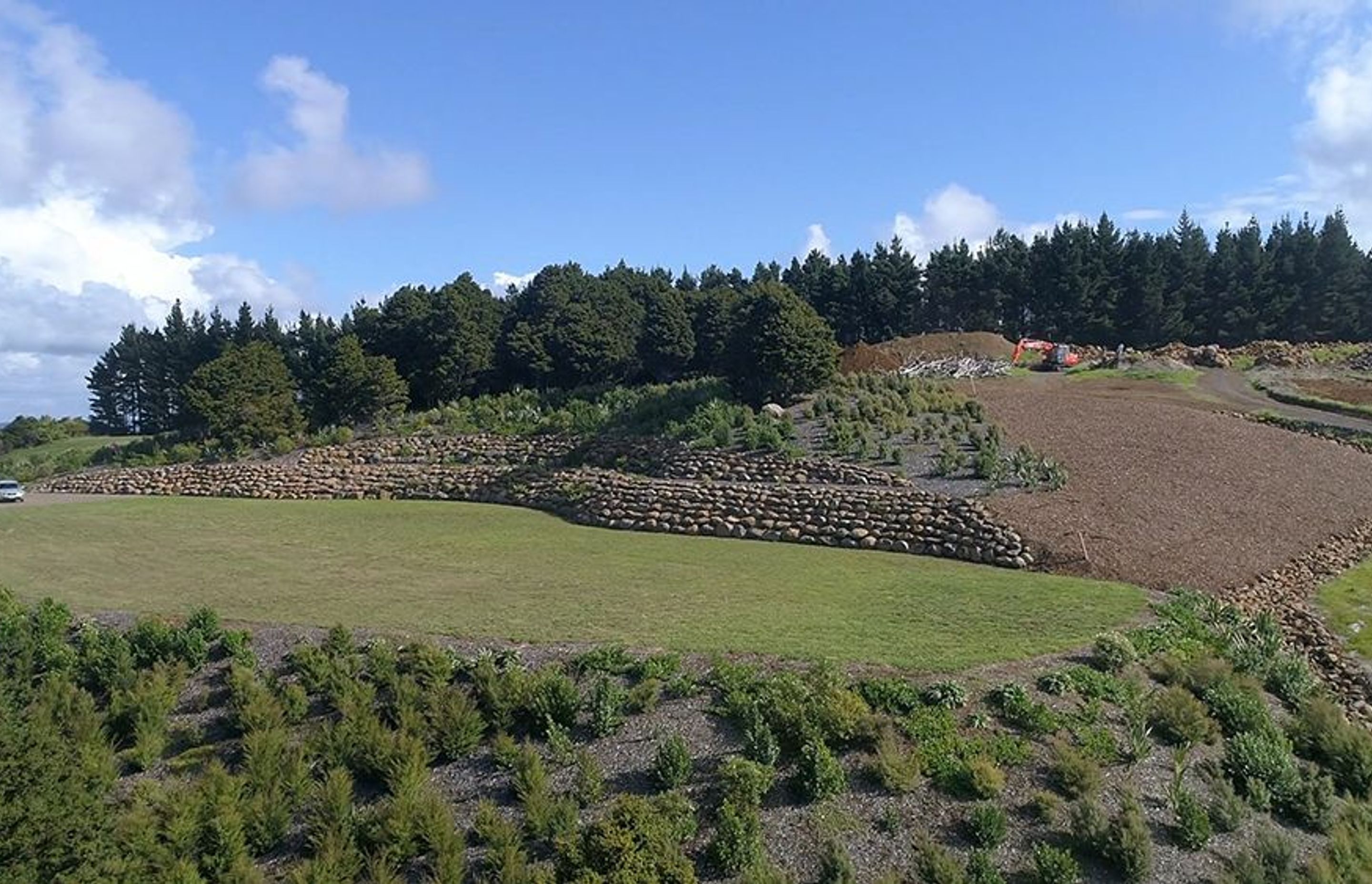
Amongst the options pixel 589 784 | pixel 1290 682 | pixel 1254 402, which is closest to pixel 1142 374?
pixel 1254 402

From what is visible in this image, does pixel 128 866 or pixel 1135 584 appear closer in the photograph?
pixel 128 866

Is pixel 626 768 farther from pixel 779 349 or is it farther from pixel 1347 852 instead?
pixel 779 349

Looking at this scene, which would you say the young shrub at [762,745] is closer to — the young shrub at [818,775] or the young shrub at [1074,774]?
the young shrub at [818,775]

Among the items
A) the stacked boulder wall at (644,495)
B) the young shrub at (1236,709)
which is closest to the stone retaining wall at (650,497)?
the stacked boulder wall at (644,495)

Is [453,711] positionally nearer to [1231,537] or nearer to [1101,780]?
[1101,780]

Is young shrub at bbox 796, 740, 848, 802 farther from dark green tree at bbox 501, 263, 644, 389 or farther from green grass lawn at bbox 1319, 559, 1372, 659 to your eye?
dark green tree at bbox 501, 263, 644, 389

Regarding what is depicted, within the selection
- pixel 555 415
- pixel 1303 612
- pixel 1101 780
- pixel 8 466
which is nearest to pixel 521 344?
pixel 555 415

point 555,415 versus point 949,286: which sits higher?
point 949,286
